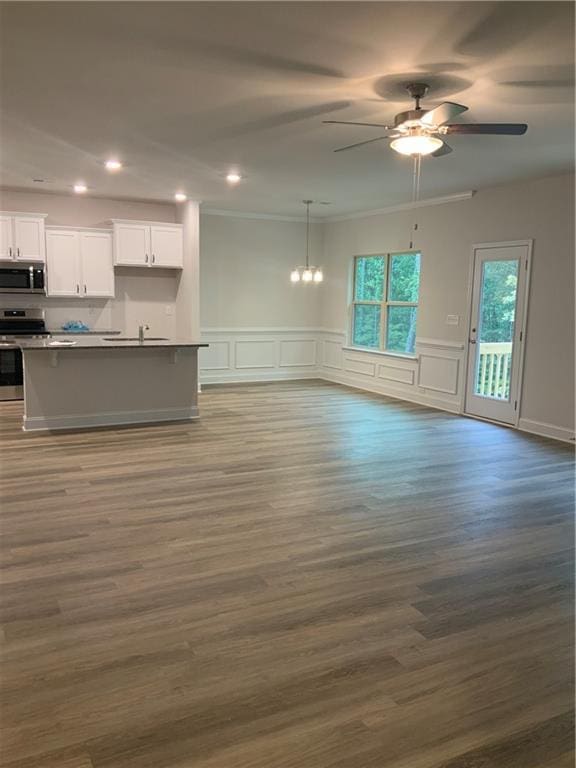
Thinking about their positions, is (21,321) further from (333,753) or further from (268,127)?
(333,753)

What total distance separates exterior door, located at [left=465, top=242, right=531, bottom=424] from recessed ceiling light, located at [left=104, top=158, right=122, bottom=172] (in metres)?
4.22

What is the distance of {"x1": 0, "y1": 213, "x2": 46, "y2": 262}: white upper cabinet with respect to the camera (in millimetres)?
7491

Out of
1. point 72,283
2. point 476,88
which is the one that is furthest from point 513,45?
point 72,283

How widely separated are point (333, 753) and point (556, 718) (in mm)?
836

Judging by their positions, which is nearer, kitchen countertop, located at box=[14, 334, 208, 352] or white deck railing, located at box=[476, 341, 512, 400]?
kitchen countertop, located at box=[14, 334, 208, 352]

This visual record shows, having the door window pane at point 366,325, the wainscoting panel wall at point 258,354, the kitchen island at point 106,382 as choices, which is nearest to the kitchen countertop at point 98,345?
the kitchen island at point 106,382

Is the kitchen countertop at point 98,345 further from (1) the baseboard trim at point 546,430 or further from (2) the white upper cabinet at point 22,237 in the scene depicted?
(1) the baseboard trim at point 546,430

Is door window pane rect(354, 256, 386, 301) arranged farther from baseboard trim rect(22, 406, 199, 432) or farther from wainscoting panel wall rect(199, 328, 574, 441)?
baseboard trim rect(22, 406, 199, 432)

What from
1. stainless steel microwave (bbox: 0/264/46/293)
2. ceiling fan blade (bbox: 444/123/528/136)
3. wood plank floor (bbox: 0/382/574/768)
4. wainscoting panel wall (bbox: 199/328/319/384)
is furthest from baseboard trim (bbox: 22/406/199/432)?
ceiling fan blade (bbox: 444/123/528/136)

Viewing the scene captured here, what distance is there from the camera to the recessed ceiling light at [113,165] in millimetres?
5719

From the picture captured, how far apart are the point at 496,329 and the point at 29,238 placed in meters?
5.93

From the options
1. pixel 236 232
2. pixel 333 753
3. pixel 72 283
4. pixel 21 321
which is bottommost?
pixel 333 753

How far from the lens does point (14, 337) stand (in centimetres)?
770

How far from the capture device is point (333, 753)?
1960 millimetres
